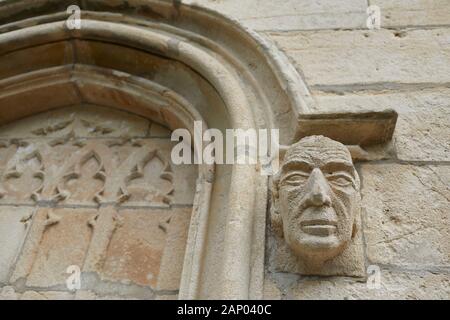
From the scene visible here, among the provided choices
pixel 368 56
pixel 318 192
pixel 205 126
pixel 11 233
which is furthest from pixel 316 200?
pixel 11 233

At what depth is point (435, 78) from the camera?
219cm

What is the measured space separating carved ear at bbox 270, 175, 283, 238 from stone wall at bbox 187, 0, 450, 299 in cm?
16

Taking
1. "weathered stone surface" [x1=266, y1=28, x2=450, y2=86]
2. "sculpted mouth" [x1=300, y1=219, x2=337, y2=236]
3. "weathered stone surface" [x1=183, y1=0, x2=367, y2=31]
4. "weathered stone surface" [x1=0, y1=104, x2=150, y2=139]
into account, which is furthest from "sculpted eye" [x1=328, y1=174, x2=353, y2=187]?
"weathered stone surface" [x1=0, y1=104, x2=150, y2=139]

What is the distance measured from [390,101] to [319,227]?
0.86 meters

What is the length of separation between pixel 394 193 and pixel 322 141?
13.8 inches

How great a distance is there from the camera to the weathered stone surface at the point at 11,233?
215cm

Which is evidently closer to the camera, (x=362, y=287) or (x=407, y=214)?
(x=362, y=287)

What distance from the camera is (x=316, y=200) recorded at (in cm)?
151

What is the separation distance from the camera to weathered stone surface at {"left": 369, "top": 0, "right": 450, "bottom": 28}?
A: 8.14 feet

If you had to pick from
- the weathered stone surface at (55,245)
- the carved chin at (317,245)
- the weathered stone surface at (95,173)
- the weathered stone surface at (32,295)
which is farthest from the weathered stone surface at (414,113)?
the weathered stone surface at (32,295)

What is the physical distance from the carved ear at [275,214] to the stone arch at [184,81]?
45 millimetres

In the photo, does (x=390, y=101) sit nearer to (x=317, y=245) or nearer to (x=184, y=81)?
(x=317, y=245)

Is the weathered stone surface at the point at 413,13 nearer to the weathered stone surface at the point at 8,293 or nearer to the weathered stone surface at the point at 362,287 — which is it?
the weathered stone surface at the point at 362,287

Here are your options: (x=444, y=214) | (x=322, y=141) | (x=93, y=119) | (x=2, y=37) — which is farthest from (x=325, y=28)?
(x=2, y=37)
